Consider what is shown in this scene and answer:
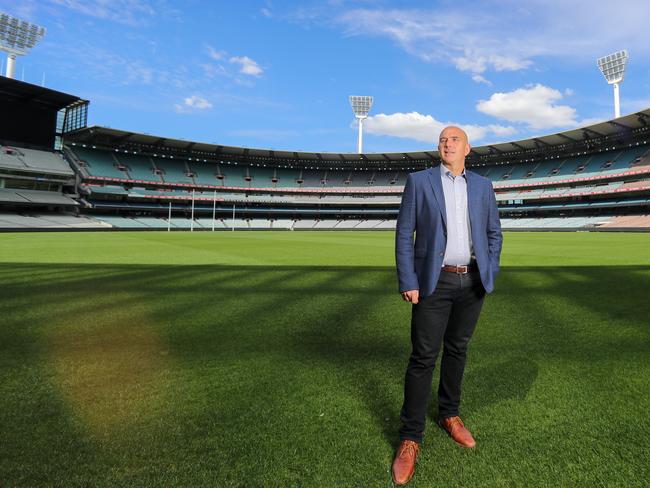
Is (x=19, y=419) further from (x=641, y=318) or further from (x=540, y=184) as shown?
(x=540, y=184)

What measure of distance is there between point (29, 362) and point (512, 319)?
19.4 ft

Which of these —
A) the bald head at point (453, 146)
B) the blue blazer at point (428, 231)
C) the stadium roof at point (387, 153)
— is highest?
the stadium roof at point (387, 153)

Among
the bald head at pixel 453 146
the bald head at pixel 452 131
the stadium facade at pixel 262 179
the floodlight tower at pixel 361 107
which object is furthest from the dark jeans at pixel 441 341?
the floodlight tower at pixel 361 107

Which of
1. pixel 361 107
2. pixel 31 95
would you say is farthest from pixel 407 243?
pixel 361 107

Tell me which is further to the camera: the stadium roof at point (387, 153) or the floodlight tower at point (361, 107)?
the floodlight tower at point (361, 107)

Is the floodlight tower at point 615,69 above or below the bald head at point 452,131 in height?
above

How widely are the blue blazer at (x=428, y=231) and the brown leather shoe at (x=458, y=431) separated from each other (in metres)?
0.94

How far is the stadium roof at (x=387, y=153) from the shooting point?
5456cm

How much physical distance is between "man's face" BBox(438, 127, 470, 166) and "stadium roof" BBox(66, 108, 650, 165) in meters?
60.0

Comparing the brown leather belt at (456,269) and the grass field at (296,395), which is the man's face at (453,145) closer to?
the brown leather belt at (456,269)

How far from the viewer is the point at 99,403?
10.0 ft

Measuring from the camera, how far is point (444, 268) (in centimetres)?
264

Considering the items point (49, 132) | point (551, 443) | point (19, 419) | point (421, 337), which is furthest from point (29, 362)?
point (49, 132)

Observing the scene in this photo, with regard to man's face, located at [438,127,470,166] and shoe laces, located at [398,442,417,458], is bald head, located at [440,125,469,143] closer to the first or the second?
man's face, located at [438,127,470,166]
